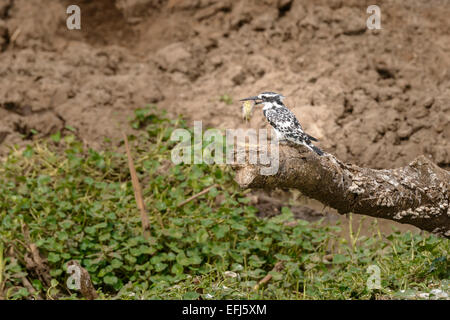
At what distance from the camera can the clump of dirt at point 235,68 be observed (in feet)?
20.5

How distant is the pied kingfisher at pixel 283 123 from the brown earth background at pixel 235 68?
148 centimetres

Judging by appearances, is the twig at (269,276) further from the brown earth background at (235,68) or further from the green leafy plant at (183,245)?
the brown earth background at (235,68)

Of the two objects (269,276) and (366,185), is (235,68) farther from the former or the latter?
(366,185)

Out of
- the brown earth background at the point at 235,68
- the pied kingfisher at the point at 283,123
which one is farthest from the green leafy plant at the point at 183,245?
the pied kingfisher at the point at 283,123

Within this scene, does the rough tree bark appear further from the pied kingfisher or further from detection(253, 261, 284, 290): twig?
detection(253, 261, 284, 290): twig

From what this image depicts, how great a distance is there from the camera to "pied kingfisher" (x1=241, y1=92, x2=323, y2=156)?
391 centimetres

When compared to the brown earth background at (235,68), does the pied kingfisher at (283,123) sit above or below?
below

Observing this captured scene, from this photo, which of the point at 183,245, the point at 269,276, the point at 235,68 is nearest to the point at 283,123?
the point at 269,276

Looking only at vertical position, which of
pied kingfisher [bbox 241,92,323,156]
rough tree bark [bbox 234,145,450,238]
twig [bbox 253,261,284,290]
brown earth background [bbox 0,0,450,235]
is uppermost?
brown earth background [bbox 0,0,450,235]

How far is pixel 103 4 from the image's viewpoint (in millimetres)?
7570

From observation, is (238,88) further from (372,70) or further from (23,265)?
(23,265)

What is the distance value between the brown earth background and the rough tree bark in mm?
1722

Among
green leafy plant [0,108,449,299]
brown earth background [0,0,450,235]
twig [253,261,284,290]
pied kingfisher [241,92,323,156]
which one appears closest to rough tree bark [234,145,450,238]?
pied kingfisher [241,92,323,156]

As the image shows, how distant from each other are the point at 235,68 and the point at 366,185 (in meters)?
3.08
